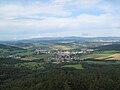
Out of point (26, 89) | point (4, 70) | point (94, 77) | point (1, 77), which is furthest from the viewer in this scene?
point (4, 70)

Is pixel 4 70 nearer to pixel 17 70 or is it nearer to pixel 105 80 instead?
pixel 17 70

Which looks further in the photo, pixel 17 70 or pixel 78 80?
pixel 17 70

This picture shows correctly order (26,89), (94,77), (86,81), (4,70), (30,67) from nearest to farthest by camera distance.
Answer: (26,89)
(86,81)
(94,77)
(4,70)
(30,67)

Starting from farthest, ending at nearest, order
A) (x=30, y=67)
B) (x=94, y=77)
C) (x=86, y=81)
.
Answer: (x=30, y=67) → (x=94, y=77) → (x=86, y=81)

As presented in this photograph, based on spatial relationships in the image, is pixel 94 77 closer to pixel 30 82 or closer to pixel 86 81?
pixel 86 81

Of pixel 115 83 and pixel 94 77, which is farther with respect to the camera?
pixel 94 77

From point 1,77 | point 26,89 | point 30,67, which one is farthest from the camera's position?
point 30,67

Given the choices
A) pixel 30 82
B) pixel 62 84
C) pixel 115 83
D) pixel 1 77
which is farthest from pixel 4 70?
pixel 115 83

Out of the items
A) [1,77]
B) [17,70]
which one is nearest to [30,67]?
[17,70]
